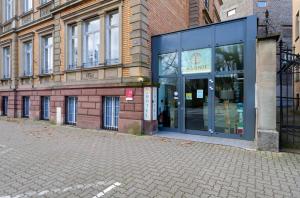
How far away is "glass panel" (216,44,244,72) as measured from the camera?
834cm

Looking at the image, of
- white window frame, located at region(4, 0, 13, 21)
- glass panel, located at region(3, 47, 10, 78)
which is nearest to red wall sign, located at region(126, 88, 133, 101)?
glass panel, located at region(3, 47, 10, 78)

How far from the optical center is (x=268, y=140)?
21.8 ft

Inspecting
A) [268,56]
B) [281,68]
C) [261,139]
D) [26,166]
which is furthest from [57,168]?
[281,68]

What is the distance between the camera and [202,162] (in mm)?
5676

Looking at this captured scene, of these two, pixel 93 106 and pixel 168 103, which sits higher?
pixel 168 103

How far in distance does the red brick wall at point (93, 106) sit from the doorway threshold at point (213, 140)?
1193 millimetres

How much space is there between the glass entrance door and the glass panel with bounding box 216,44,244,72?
0.78 m

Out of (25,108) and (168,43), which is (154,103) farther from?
(25,108)

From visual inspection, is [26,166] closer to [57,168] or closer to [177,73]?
[57,168]

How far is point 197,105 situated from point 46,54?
10190 millimetres

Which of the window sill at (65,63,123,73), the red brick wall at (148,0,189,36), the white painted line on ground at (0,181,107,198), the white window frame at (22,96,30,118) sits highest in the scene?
the red brick wall at (148,0,189,36)

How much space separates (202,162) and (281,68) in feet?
12.4

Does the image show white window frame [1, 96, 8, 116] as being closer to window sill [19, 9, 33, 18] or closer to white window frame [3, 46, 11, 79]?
white window frame [3, 46, 11, 79]

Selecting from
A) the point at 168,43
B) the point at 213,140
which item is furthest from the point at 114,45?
the point at 213,140
